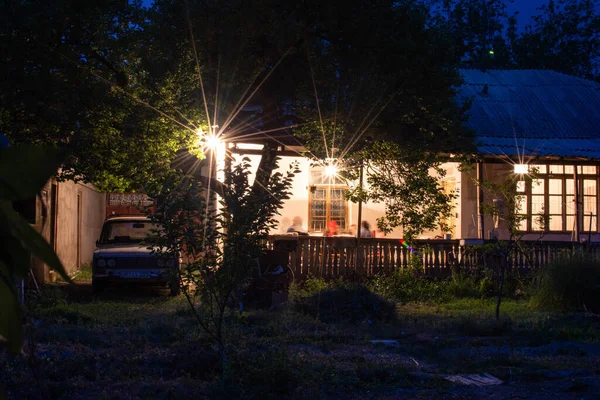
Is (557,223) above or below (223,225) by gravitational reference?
above

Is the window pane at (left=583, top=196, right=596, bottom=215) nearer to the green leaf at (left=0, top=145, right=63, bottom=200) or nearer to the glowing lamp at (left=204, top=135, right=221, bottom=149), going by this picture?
the glowing lamp at (left=204, top=135, right=221, bottom=149)

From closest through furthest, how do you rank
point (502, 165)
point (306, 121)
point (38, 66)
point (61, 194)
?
point (38, 66) → point (306, 121) → point (61, 194) → point (502, 165)

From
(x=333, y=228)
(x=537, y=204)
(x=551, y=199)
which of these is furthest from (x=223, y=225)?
(x=551, y=199)

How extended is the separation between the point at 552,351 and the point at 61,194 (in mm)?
12713

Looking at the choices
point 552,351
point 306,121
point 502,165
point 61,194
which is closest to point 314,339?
point 552,351

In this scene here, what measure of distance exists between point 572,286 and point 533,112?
33.1 feet

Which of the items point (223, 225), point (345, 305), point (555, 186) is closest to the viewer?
point (223, 225)

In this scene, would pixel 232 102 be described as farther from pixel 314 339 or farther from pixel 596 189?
pixel 596 189

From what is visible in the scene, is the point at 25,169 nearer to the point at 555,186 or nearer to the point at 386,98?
the point at 386,98

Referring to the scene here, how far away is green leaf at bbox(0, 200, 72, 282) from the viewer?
0.64 m

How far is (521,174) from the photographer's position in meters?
Answer: 15.8

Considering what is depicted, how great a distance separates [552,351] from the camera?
26.0 ft

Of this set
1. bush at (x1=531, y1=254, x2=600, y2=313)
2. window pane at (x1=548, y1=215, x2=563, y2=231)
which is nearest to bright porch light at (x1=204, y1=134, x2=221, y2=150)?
bush at (x1=531, y1=254, x2=600, y2=313)

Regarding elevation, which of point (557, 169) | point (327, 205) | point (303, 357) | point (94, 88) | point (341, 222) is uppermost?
point (94, 88)
